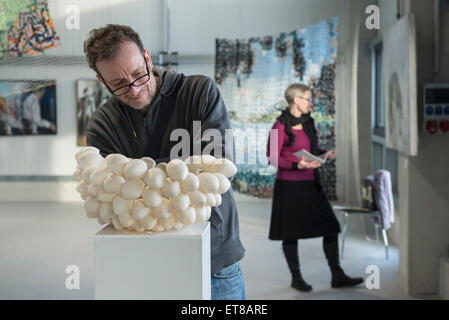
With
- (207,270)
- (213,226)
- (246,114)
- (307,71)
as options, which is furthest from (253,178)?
(207,270)

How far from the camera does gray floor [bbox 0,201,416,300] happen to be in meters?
4.20

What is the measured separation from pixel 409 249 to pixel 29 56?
2950 millimetres

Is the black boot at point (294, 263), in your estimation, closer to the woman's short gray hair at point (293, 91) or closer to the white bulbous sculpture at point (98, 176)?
the woman's short gray hair at point (293, 91)

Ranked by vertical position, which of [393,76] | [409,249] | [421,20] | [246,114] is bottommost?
[409,249]

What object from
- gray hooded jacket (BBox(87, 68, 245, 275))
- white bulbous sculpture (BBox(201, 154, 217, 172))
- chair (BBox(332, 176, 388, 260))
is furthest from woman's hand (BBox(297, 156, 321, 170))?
white bulbous sculpture (BBox(201, 154, 217, 172))

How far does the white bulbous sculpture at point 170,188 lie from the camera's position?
43.4 inches

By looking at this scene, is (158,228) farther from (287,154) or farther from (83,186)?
(287,154)

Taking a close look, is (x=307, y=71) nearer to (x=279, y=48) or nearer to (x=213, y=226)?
(x=279, y=48)

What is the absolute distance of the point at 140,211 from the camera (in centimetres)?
110

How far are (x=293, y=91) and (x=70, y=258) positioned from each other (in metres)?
2.02

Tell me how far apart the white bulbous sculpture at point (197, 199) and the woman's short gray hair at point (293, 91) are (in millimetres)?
3155

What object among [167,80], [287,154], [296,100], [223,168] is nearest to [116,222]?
[223,168]

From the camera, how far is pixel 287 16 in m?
4.38

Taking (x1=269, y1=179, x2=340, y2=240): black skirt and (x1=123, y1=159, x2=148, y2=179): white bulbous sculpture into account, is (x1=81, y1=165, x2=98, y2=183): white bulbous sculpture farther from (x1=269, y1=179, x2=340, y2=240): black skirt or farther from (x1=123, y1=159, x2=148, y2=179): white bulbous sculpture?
(x1=269, y1=179, x2=340, y2=240): black skirt
